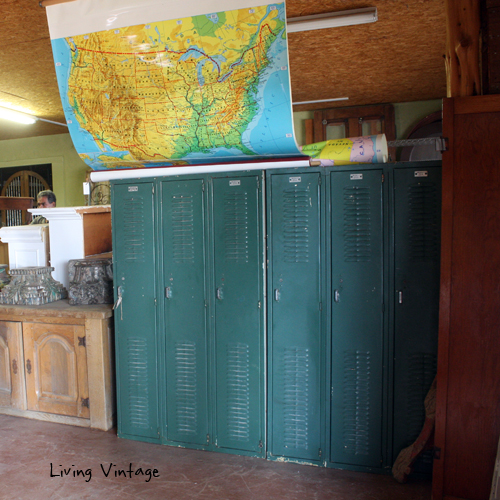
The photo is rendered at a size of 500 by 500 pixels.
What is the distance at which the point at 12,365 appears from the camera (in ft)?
12.3

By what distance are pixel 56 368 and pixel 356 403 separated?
93.4 inches

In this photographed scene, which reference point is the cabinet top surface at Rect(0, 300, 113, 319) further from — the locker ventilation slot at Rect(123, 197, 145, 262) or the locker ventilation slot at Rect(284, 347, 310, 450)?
the locker ventilation slot at Rect(284, 347, 310, 450)

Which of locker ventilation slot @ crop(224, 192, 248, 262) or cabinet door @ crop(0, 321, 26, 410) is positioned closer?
locker ventilation slot @ crop(224, 192, 248, 262)

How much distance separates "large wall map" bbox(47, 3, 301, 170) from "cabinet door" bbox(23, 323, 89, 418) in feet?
5.00

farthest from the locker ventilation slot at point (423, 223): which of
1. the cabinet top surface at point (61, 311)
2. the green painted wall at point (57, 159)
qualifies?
the green painted wall at point (57, 159)

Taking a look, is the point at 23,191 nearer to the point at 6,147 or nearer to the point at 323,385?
the point at 6,147

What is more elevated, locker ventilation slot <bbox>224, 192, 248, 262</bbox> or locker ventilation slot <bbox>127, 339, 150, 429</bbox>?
locker ventilation slot <bbox>224, 192, 248, 262</bbox>

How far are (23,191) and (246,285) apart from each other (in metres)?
8.06

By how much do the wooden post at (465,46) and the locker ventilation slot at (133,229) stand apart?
6.97 feet

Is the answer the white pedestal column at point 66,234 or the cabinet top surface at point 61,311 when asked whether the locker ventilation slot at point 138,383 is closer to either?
the cabinet top surface at point 61,311

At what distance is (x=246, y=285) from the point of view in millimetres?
3016

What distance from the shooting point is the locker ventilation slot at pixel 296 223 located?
2893 mm

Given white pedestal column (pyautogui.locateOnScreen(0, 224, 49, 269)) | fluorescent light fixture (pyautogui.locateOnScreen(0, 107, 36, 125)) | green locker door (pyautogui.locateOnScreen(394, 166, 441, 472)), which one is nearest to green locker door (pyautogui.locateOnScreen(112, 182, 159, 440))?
white pedestal column (pyautogui.locateOnScreen(0, 224, 49, 269))

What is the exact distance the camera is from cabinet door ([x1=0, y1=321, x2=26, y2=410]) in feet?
12.2
